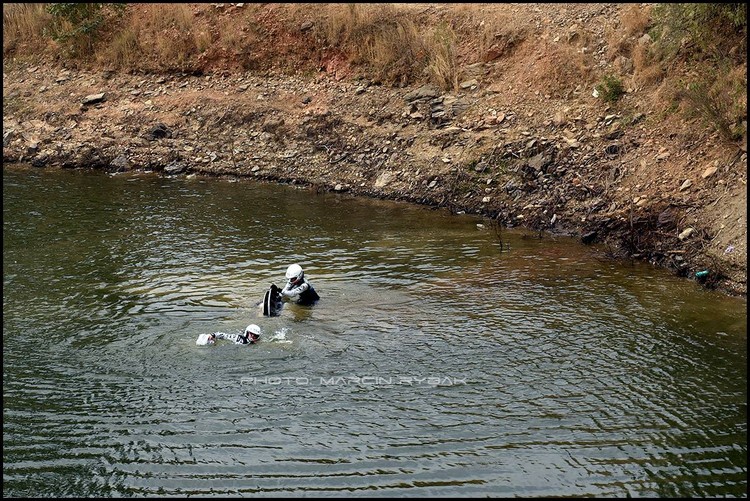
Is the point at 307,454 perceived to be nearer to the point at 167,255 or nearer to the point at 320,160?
the point at 167,255

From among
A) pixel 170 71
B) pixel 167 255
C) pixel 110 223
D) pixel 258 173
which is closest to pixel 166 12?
pixel 170 71

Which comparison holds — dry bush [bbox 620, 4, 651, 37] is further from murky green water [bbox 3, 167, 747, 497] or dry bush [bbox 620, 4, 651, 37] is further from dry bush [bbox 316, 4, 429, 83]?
murky green water [bbox 3, 167, 747, 497]

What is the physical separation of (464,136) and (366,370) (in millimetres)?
13570

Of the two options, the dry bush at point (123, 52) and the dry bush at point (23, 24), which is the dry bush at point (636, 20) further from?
the dry bush at point (23, 24)

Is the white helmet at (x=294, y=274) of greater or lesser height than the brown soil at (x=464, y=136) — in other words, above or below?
below

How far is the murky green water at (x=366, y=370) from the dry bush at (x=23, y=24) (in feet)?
53.6

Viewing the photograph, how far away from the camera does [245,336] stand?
15.1 m

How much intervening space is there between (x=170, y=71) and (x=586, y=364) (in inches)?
923

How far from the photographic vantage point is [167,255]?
2053cm

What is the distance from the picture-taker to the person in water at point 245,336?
15.0 meters

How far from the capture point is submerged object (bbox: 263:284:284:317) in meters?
16.6

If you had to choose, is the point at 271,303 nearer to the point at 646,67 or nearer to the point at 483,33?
the point at 646,67

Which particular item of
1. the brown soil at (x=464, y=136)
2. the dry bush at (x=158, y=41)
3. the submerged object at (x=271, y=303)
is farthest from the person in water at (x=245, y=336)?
the dry bush at (x=158, y=41)

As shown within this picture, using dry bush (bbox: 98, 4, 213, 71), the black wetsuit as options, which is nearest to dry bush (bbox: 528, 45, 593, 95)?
the black wetsuit
